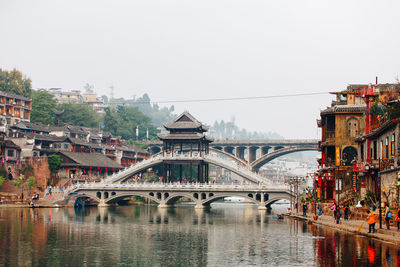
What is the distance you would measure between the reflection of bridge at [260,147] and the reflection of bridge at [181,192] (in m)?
45.0

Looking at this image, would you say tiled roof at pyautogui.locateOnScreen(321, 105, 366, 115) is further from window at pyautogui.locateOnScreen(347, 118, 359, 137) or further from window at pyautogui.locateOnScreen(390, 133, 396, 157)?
window at pyautogui.locateOnScreen(390, 133, 396, 157)

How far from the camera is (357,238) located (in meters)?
43.3

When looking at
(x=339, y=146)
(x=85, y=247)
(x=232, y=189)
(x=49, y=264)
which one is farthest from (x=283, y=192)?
(x=49, y=264)

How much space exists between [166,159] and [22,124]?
37.4 meters

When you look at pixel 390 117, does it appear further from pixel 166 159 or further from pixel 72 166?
pixel 72 166

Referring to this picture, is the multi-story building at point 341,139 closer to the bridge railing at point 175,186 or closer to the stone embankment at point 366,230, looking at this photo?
the stone embankment at point 366,230

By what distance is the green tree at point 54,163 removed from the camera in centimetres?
11512

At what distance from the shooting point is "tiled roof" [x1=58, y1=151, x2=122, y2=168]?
11881 centimetres

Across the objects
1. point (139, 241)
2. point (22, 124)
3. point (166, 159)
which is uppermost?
point (22, 124)

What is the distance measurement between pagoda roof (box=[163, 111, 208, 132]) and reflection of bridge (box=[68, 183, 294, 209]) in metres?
15.1

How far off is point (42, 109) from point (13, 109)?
74.8ft

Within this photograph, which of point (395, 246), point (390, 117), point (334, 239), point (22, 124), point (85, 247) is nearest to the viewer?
point (395, 246)

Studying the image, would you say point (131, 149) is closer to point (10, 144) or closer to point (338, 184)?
point (10, 144)

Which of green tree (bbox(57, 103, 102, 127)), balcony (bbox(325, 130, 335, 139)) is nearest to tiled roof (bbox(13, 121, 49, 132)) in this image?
green tree (bbox(57, 103, 102, 127))
